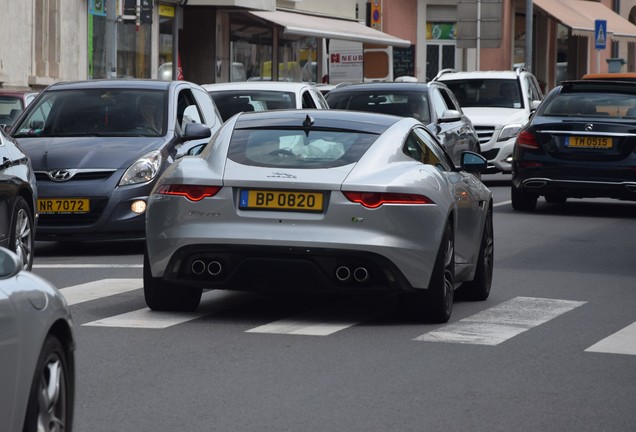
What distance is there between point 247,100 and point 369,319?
11229 millimetres

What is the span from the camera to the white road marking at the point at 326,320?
966cm

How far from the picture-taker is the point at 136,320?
10008 millimetres

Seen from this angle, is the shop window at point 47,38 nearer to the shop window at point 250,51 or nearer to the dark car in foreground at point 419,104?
the shop window at point 250,51

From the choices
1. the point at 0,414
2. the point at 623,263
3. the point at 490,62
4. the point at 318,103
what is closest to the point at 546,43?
the point at 490,62

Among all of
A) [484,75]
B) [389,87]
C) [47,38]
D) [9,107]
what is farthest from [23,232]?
[47,38]

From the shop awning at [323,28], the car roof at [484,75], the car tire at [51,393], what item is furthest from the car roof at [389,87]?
the shop awning at [323,28]

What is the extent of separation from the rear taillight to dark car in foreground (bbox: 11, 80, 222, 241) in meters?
5.07

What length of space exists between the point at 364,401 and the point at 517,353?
173 cm

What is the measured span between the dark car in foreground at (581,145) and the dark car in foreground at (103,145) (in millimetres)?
5091

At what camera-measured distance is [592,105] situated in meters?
20.2

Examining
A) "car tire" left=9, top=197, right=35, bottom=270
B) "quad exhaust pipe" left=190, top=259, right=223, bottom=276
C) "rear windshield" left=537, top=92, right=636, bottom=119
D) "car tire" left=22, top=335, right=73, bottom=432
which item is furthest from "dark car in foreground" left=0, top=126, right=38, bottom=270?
"rear windshield" left=537, top=92, right=636, bottom=119

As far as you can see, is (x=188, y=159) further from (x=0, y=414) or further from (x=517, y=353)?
(x=0, y=414)

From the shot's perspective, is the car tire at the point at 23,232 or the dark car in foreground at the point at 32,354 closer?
the dark car in foreground at the point at 32,354

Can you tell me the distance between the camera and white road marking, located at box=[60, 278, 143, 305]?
1129 centimetres
